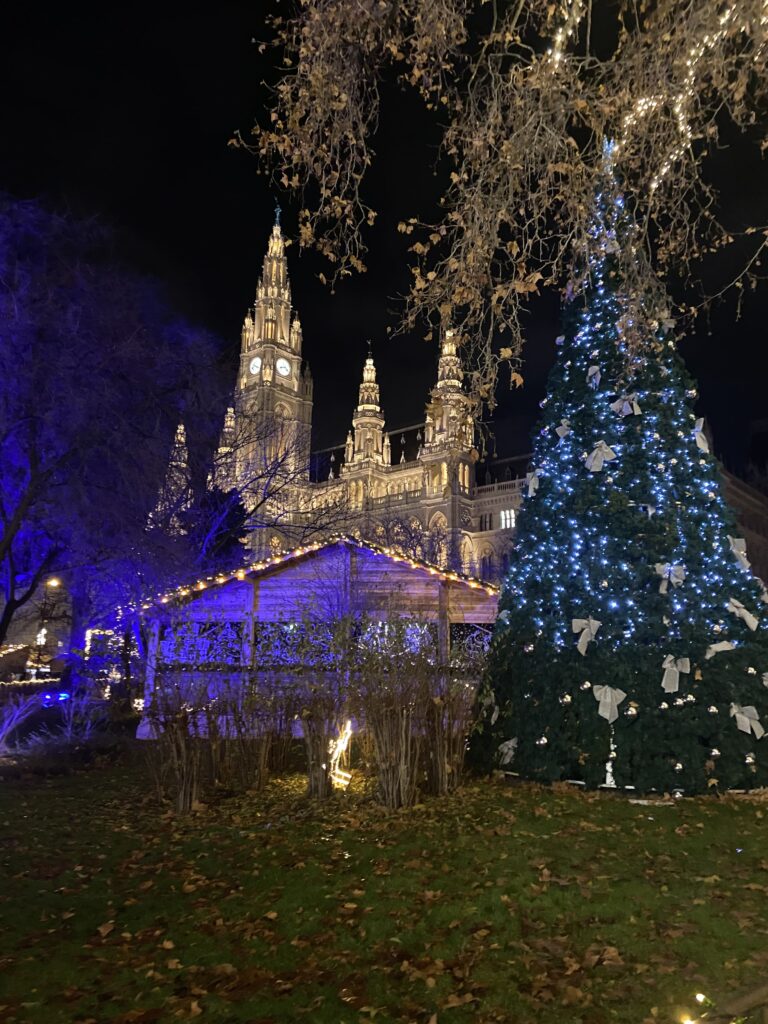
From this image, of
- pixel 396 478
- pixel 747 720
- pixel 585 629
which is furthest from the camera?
pixel 396 478

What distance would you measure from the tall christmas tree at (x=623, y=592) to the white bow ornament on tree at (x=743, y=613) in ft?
0.06

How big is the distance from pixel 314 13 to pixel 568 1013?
7.19m

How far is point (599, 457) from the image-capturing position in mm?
9789

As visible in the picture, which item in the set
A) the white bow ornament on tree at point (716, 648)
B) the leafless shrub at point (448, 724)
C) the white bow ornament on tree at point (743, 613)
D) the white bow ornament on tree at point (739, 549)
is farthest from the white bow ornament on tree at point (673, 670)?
the leafless shrub at point (448, 724)

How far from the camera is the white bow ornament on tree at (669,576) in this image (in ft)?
29.7

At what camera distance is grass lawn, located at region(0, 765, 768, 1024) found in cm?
385

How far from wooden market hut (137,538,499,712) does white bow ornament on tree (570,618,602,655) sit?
7000 millimetres

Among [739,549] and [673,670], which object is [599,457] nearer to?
[739,549]

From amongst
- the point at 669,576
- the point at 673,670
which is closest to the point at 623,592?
the point at 669,576

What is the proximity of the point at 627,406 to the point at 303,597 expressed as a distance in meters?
9.17

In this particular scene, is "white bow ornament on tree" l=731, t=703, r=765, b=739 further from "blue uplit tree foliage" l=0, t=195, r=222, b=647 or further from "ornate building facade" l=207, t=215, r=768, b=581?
"ornate building facade" l=207, t=215, r=768, b=581

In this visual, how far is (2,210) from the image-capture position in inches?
509

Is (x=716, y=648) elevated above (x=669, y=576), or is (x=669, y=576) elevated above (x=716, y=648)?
(x=669, y=576)

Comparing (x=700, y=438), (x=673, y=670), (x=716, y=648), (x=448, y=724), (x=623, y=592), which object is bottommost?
(x=448, y=724)
